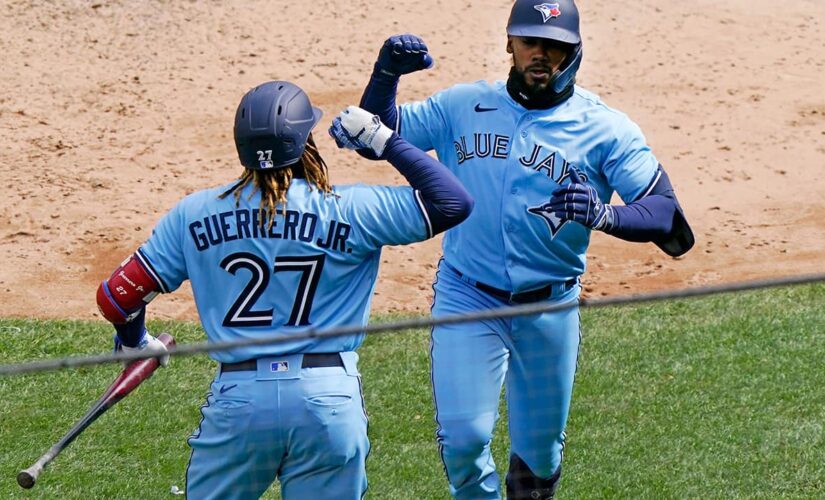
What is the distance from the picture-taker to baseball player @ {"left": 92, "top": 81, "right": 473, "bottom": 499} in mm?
4461

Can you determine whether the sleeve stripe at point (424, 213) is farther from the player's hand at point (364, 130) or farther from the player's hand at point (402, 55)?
the player's hand at point (402, 55)

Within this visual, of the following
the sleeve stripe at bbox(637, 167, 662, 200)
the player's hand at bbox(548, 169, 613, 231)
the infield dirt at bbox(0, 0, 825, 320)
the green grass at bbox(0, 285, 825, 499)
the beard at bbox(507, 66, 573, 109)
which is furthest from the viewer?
the infield dirt at bbox(0, 0, 825, 320)

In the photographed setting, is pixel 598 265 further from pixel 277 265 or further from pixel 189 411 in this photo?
pixel 277 265

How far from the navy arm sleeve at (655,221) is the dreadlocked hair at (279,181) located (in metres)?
1.08

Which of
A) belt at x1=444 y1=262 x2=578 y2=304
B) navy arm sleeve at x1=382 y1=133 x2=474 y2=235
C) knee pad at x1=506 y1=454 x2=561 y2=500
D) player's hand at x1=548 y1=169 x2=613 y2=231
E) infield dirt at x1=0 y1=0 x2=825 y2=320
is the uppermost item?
navy arm sleeve at x1=382 y1=133 x2=474 y2=235

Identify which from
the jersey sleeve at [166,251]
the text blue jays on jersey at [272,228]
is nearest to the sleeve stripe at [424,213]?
the text blue jays on jersey at [272,228]

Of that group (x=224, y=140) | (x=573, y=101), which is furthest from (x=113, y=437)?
(x=224, y=140)

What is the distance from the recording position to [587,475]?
22.1ft

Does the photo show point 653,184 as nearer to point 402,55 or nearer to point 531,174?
point 531,174

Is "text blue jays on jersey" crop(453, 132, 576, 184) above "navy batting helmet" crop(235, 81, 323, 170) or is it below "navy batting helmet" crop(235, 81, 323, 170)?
below

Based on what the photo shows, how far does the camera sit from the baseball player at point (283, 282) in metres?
4.46

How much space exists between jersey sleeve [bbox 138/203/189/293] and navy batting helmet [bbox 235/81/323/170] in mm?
285

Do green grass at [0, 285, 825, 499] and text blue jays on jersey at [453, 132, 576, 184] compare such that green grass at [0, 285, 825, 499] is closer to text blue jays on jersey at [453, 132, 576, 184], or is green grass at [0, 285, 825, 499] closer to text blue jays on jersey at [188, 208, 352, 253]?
text blue jays on jersey at [453, 132, 576, 184]

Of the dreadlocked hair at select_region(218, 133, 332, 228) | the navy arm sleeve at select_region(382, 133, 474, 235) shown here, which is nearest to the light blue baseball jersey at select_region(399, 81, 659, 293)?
the navy arm sleeve at select_region(382, 133, 474, 235)
